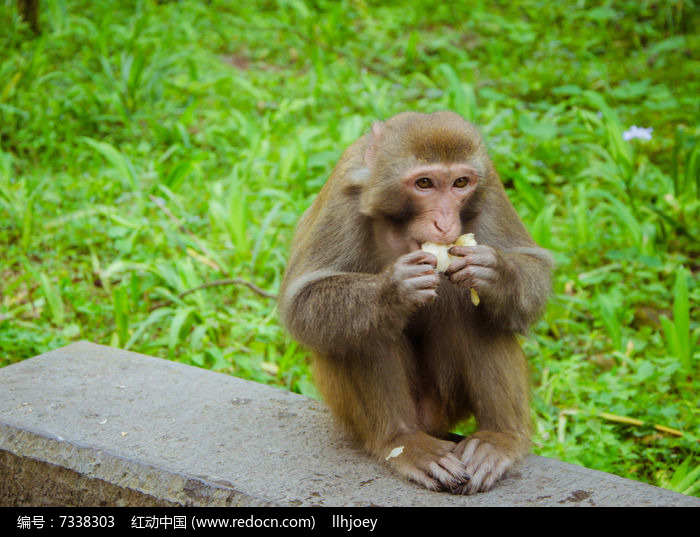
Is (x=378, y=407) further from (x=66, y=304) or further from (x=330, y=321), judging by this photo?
(x=66, y=304)

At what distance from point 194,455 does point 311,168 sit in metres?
3.79

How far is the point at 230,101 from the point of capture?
7965 mm

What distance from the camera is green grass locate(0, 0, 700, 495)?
463cm

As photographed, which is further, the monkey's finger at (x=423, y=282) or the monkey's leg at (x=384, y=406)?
the monkey's leg at (x=384, y=406)

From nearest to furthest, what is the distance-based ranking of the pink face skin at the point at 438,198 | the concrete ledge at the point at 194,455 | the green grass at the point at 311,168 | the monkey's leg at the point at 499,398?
the concrete ledge at the point at 194,455, the pink face skin at the point at 438,198, the monkey's leg at the point at 499,398, the green grass at the point at 311,168

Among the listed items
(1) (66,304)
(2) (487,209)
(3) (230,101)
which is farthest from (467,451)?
(3) (230,101)

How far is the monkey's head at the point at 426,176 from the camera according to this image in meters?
3.04

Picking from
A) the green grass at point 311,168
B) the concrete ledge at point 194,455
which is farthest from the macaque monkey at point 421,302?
the green grass at point 311,168

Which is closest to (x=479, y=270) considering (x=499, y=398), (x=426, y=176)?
(x=426, y=176)

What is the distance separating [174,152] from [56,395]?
11.7 feet

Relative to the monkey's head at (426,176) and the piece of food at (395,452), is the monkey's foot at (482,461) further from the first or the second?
the monkey's head at (426,176)

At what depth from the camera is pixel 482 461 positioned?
119 inches

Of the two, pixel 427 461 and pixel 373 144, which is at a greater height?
pixel 373 144

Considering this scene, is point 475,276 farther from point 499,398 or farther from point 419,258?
point 499,398
